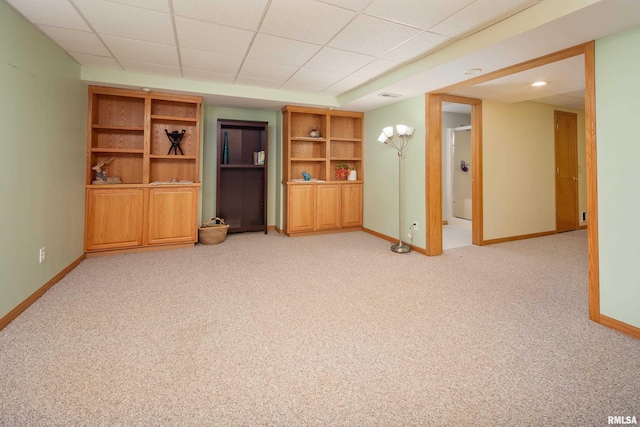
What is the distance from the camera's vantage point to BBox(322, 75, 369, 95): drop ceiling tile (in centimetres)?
400

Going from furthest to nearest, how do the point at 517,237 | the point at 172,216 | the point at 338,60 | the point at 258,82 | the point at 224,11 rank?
the point at 517,237 < the point at 172,216 < the point at 258,82 < the point at 338,60 < the point at 224,11

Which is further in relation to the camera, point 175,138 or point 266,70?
point 175,138

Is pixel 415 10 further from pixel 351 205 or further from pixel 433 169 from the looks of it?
pixel 351 205

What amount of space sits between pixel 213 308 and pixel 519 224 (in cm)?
491

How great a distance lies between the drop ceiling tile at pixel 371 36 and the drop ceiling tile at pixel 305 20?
3.8 inches

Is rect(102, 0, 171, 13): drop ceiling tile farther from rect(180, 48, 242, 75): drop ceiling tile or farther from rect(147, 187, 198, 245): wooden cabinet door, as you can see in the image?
rect(147, 187, 198, 245): wooden cabinet door

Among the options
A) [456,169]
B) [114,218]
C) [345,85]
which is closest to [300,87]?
[345,85]

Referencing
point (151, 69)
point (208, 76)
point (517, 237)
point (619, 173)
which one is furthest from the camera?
point (517, 237)

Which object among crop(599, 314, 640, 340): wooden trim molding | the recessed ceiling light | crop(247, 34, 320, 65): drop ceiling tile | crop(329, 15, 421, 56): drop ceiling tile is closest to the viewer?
crop(599, 314, 640, 340): wooden trim molding

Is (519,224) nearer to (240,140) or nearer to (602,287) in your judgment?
(602,287)

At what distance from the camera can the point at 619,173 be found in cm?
207

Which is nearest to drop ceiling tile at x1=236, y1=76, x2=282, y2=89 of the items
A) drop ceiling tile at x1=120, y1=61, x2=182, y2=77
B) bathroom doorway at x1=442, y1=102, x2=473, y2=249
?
drop ceiling tile at x1=120, y1=61, x2=182, y2=77

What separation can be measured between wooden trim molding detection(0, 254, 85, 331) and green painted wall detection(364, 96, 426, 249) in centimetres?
413

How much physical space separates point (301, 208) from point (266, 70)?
2.29m
